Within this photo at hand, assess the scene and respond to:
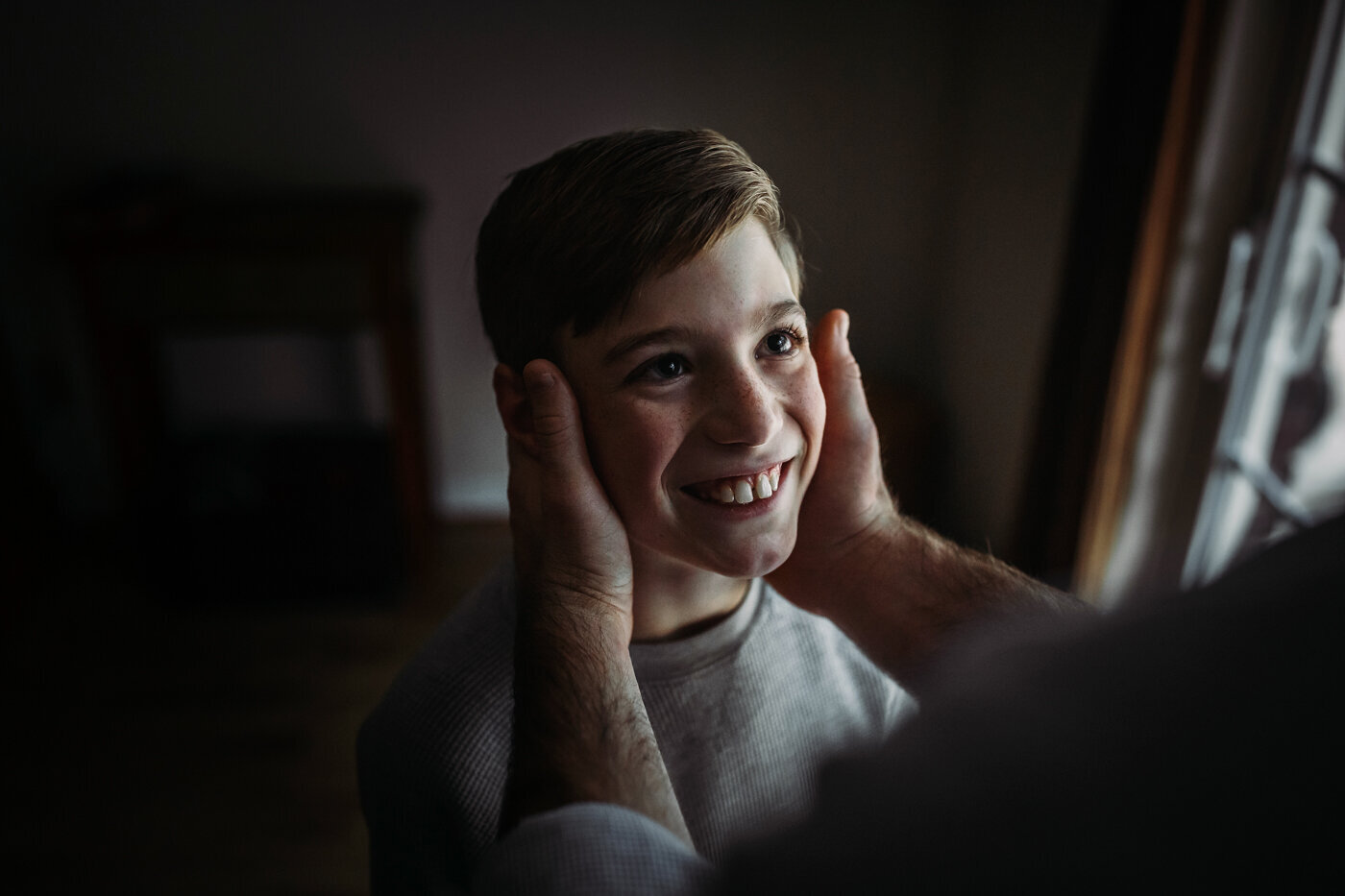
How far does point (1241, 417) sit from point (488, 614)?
138 centimetres

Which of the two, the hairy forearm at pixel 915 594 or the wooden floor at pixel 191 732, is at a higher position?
the hairy forearm at pixel 915 594

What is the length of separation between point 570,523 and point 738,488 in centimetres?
13

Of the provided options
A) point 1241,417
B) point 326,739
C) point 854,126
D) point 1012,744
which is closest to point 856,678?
point 1012,744

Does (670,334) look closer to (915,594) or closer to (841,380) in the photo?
(841,380)

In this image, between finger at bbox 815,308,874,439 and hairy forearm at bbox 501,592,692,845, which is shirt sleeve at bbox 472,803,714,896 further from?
finger at bbox 815,308,874,439

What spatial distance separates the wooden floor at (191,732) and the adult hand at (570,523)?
4.20 feet

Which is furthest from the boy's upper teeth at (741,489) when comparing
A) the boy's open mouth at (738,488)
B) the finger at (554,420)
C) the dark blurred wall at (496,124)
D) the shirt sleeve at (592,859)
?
the dark blurred wall at (496,124)

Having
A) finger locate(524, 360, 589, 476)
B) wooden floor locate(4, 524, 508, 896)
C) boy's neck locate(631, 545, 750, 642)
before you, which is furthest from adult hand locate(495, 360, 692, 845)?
wooden floor locate(4, 524, 508, 896)

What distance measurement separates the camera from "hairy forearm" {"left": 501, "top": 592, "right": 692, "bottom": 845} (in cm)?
43

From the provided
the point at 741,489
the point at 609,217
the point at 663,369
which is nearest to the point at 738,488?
the point at 741,489

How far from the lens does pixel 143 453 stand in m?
2.15

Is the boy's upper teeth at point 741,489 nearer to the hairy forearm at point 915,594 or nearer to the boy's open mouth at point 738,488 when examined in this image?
the boy's open mouth at point 738,488

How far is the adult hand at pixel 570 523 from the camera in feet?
1.90

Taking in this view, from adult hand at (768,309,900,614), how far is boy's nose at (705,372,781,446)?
0.31 ft
